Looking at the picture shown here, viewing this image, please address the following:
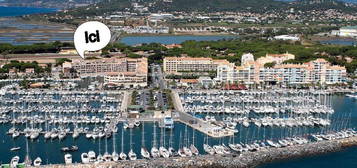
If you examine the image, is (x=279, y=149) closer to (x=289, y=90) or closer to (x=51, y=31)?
(x=289, y=90)

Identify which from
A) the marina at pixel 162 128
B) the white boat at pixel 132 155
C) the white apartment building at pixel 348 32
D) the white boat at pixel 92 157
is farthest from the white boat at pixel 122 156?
the white apartment building at pixel 348 32

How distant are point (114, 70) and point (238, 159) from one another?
11.1 m

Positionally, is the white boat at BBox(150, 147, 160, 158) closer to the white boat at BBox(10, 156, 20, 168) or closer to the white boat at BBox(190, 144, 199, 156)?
the white boat at BBox(190, 144, 199, 156)

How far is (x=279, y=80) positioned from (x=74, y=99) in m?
8.05

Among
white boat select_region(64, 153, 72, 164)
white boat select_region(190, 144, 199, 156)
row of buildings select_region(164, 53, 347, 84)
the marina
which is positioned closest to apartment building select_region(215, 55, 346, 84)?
row of buildings select_region(164, 53, 347, 84)

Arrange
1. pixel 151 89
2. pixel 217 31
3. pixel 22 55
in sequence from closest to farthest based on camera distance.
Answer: pixel 151 89, pixel 22 55, pixel 217 31

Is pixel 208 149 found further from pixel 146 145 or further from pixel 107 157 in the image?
pixel 107 157

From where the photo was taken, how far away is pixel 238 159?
1156 cm

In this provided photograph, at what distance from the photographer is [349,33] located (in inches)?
1524

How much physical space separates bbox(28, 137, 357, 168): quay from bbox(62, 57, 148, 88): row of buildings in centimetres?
798

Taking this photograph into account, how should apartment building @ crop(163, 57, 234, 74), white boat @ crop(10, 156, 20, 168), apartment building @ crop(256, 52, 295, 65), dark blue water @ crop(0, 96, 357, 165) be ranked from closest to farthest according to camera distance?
1. white boat @ crop(10, 156, 20, 168)
2. dark blue water @ crop(0, 96, 357, 165)
3. apartment building @ crop(163, 57, 234, 74)
4. apartment building @ crop(256, 52, 295, 65)

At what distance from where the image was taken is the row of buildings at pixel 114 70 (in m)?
19.2

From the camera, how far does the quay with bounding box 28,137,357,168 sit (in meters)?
11.1

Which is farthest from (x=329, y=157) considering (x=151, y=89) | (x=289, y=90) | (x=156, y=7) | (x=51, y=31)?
(x=156, y=7)
